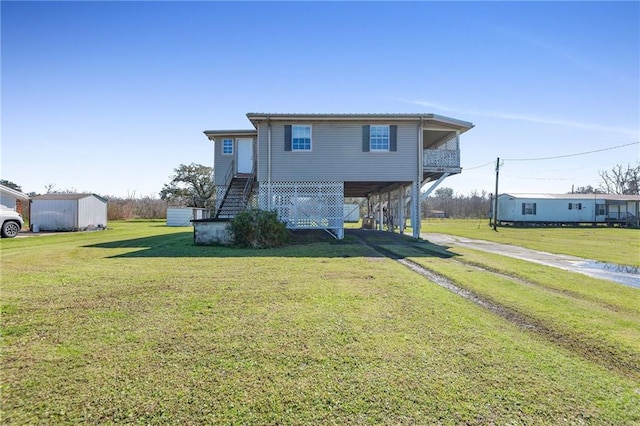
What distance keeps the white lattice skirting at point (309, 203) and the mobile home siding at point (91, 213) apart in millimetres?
13732

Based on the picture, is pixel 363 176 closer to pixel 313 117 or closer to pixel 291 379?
pixel 313 117

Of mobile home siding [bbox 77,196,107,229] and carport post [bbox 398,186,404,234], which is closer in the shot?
carport post [bbox 398,186,404,234]

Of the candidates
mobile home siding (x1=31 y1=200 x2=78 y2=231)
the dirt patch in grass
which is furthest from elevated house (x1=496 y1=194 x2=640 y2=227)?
mobile home siding (x1=31 y1=200 x2=78 y2=231)

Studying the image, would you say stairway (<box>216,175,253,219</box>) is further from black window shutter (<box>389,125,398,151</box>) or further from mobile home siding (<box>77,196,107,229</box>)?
mobile home siding (<box>77,196,107,229</box>)

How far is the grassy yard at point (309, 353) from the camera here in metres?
2.32

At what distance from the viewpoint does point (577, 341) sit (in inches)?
142

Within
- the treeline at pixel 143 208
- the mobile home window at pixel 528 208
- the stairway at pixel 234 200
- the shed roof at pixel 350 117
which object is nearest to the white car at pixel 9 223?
the stairway at pixel 234 200

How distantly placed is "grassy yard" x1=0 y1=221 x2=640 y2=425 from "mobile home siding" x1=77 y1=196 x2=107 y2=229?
17.4 m

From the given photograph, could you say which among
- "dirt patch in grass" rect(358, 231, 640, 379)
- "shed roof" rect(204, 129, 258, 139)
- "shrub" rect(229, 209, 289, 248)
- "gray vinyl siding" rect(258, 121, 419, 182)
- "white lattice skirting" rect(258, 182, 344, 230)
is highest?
"shed roof" rect(204, 129, 258, 139)

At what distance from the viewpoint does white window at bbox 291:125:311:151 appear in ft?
48.7

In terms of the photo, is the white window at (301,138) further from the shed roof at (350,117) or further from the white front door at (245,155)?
the white front door at (245,155)

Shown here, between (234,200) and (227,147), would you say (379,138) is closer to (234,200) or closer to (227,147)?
(234,200)

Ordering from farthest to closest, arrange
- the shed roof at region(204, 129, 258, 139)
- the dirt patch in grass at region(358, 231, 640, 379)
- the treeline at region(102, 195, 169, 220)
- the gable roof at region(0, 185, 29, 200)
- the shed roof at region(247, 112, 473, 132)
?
the treeline at region(102, 195, 169, 220)
the gable roof at region(0, 185, 29, 200)
the shed roof at region(204, 129, 258, 139)
the shed roof at region(247, 112, 473, 132)
the dirt patch in grass at region(358, 231, 640, 379)

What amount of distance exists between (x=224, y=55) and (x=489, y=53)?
991cm
